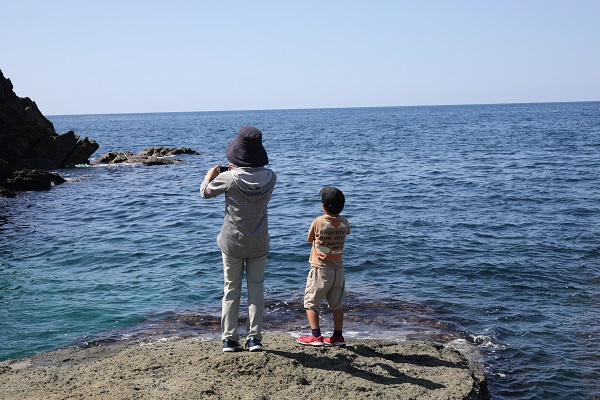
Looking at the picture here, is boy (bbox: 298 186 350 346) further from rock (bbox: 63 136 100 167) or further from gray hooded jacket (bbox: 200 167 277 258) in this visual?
rock (bbox: 63 136 100 167)

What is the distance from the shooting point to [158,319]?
10.3m

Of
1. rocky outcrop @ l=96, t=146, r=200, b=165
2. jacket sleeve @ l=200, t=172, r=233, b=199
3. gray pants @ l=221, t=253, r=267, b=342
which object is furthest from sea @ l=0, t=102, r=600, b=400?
rocky outcrop @ l=96, t=146, r=200, b=165

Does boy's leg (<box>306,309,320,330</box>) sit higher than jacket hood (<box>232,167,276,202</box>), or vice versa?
A: jacket hood (<box>232,167,276,202</box>)

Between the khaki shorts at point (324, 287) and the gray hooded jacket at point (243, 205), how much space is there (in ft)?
2.90

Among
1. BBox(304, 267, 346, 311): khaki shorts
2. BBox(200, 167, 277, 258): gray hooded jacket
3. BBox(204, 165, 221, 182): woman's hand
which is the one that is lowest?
BBox(304, 267, 346, 311): khaki shorts

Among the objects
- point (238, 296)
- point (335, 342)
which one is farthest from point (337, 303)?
point (238, 296)

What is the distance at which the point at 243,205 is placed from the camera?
6.16 metres

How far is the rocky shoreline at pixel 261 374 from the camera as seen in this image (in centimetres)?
556

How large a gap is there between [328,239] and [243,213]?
1.08m

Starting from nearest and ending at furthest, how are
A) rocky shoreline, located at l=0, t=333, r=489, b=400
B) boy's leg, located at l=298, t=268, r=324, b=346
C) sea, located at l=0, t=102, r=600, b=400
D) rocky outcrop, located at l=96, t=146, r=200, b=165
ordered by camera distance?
rocky shoreline, located at l=0, t=333, r=489, b=400 → boy's leg, located at l=298, t=268, r=324, b=346 → sea, located at l=0, t=102, r=600, b=400 → rocky outcrop, located at l=96, t=146, r=200, b=165

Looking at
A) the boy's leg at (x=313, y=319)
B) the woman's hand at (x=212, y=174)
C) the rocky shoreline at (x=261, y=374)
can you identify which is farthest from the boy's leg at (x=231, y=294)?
the boy's leg at (x=313, y=319)

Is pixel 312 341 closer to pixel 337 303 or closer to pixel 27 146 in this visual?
A: pixel 337 303

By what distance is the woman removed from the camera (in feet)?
20.2

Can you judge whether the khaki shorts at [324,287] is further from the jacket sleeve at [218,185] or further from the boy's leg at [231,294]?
the jacket sleeve at [218,185]
